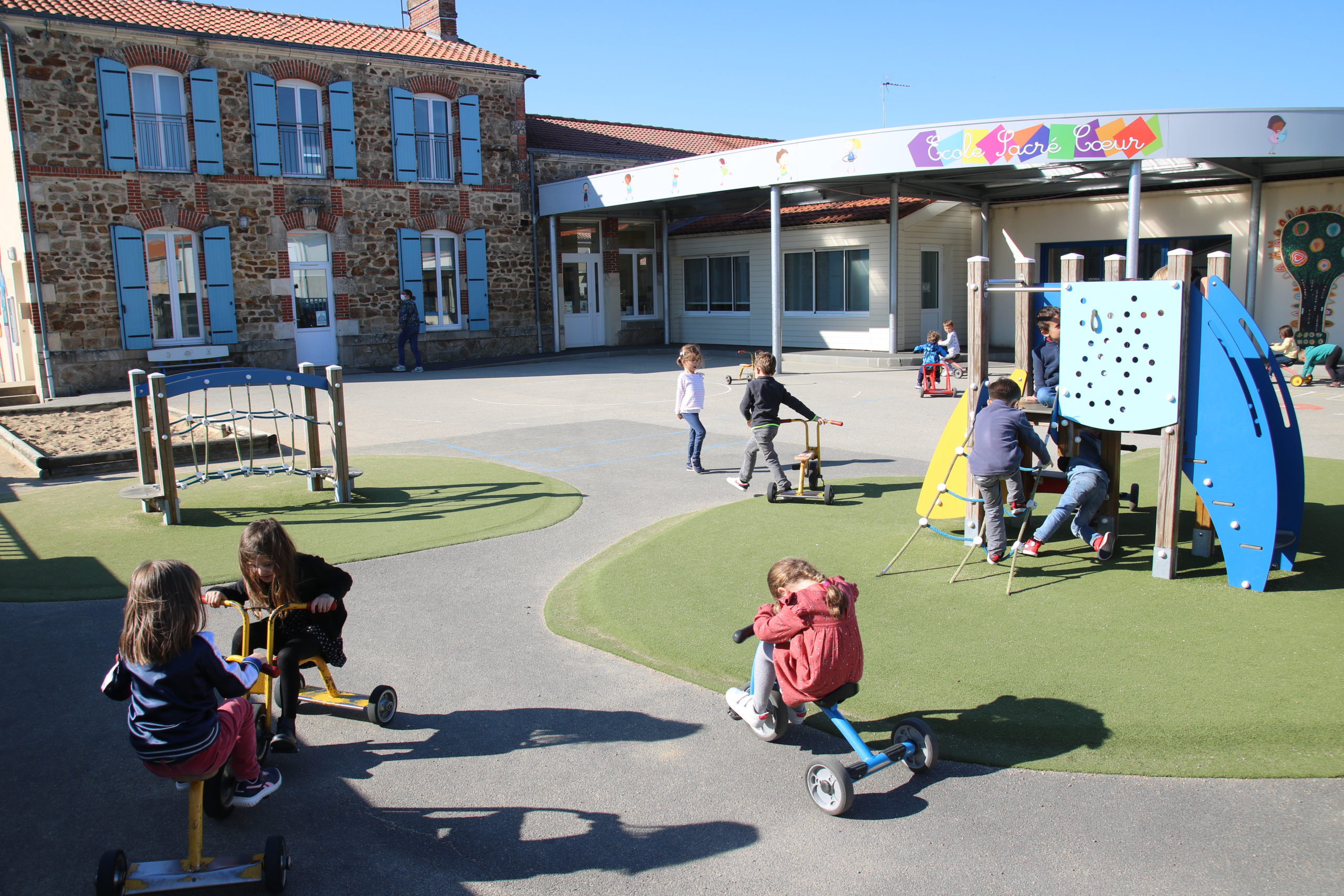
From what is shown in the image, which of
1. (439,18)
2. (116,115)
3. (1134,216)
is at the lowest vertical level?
(1134,216)

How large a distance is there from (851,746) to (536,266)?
23112 mm

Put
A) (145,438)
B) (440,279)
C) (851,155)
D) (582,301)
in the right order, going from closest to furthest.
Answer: (145,438) → (851,155) → (440,279) → (582,301)

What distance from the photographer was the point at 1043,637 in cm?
541

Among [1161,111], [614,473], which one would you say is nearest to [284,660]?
[614,473]

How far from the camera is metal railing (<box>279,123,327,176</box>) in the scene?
2172 cm

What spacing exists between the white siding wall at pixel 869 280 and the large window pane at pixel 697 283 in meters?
0.26

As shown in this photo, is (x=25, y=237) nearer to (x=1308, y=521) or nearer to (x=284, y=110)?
(x=284, y=110)

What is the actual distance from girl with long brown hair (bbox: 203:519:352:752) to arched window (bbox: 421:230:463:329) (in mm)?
20926

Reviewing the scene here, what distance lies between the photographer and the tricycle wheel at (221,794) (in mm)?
3691

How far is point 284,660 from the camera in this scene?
167 inches

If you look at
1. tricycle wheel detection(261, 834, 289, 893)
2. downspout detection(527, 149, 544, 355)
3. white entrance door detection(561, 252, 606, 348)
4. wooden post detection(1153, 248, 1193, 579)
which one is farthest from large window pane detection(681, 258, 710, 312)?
tricycle wheel detection(261, 834, 289, 893)

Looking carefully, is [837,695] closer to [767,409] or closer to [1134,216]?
[767,409]

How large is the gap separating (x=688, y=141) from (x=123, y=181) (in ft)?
56.2

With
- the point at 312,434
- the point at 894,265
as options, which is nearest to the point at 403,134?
the point at 894,265
